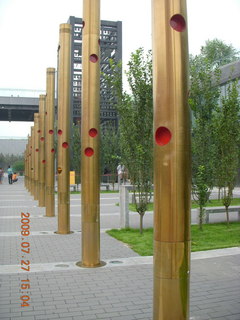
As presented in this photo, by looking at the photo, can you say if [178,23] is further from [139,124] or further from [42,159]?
[42,159]

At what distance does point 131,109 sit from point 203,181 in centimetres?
298

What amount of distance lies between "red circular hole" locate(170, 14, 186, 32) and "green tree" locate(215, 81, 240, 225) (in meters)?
7.92

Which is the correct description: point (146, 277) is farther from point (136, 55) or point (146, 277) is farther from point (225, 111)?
point (225, 111)

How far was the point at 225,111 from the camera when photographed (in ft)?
37.8

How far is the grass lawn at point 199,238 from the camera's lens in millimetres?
8756

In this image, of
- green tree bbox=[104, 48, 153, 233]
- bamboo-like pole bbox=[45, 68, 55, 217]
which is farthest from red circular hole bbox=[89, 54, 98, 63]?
bamboo-like pole bbox=[45, 68, 55, 217]

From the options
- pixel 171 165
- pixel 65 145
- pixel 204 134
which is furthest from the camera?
pixel 204 134

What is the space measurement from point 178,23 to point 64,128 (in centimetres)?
734

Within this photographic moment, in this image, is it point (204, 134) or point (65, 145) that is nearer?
point (65, 145)

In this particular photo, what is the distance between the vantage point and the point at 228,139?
37.9ft

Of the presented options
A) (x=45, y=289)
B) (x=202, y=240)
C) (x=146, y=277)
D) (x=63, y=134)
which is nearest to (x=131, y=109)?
(x=63, y=134)

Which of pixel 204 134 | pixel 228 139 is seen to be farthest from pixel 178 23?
pixel 228 139

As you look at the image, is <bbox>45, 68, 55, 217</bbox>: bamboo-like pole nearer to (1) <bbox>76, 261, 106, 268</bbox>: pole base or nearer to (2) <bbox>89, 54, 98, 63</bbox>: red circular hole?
(1) <bbox>76, 261, 106, 268</bbox>: pole base

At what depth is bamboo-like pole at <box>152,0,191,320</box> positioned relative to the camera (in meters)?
3.62
